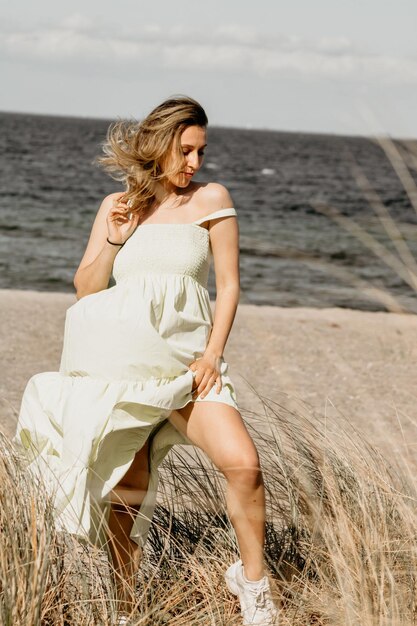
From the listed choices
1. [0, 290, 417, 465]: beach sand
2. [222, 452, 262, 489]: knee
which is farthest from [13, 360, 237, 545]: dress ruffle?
[0, 290, 417, 465]: beach sand

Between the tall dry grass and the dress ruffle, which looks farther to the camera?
the dress ruffle

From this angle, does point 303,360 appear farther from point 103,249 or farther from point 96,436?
point 96,436

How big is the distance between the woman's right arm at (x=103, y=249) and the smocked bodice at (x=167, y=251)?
33 mm

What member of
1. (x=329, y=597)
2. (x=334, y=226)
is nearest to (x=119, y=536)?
(x=329, y=597)

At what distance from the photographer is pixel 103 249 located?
3252 millimetres

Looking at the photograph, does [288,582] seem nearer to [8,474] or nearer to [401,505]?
[401,505]

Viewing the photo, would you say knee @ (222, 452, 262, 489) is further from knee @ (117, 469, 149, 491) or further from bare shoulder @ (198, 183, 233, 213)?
bare shoulder @ (198, 183, 233, 213)

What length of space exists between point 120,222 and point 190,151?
35 centimetres

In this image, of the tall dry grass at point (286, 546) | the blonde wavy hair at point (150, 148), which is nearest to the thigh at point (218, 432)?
the tall dry grass at point (286, 546)

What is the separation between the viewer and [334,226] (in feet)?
89.1

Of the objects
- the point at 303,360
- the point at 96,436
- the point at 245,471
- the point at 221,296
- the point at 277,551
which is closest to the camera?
the point at 245,471

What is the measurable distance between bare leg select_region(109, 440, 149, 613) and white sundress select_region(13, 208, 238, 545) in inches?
1.1

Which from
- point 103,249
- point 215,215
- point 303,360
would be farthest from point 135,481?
point 303,360

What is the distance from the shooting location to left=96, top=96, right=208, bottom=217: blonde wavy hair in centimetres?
320
